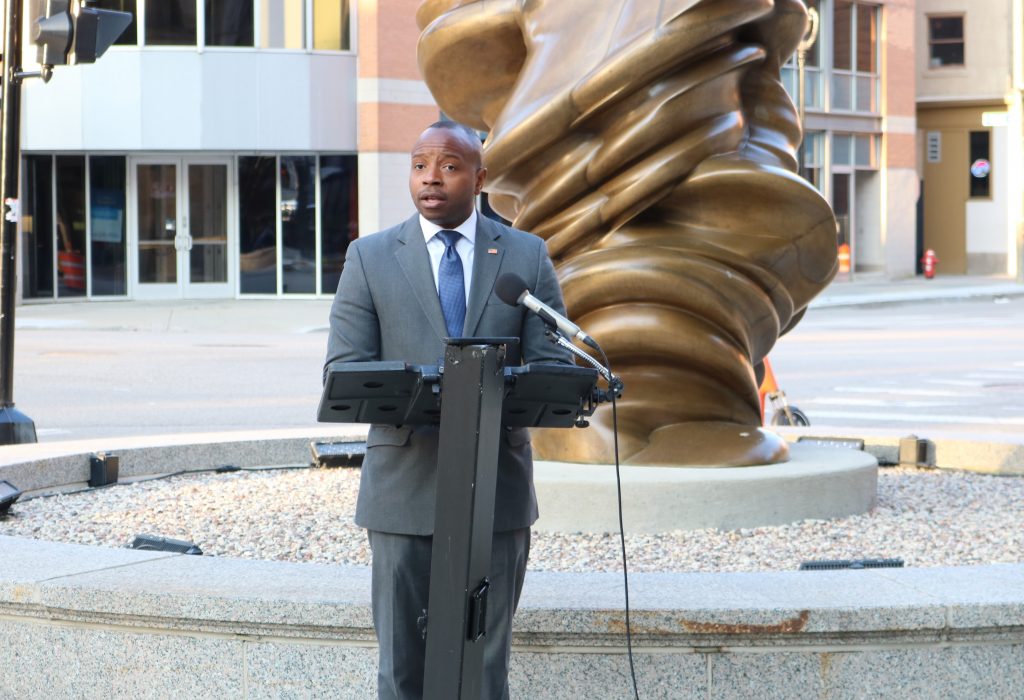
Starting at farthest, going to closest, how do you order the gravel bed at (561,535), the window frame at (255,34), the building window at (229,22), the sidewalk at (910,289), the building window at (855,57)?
1. the building window at (855,57)
2. the sidewalk at (910,289)
3. the building window at (229,22)
4. the window frame at (255,34)
5. the gravel bed at (561,535)

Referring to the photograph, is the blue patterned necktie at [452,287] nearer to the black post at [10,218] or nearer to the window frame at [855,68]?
the black post at [10,218]

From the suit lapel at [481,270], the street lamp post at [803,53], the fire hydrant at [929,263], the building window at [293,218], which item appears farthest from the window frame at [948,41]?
the suit lapel at [481,270]

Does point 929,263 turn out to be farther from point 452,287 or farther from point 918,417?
point 452,287

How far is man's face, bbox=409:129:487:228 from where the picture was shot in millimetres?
3790

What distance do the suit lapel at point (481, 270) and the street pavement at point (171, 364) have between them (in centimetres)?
911

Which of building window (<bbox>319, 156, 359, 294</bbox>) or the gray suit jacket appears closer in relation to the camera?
the gray suit jacket

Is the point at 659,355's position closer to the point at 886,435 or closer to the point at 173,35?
the point at 886,435

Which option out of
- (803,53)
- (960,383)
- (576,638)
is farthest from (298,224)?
(576,638)

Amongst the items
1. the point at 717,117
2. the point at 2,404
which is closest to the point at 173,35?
the point at 2,404

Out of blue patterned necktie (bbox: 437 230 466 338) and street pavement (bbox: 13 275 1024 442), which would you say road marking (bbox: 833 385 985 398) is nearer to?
street pavement (bbox: 13 275 1024 442)

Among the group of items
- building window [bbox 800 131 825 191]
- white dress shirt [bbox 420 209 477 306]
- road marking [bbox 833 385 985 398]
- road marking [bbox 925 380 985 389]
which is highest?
building window [bbox 800 131 825 191]

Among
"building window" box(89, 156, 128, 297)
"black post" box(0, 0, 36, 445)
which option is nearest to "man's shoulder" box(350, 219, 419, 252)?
"black post" box(0, 0, 36, 445)

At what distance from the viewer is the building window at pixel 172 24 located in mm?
30672

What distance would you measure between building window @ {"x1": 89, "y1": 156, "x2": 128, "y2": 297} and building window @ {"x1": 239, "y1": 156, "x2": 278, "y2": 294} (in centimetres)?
248
